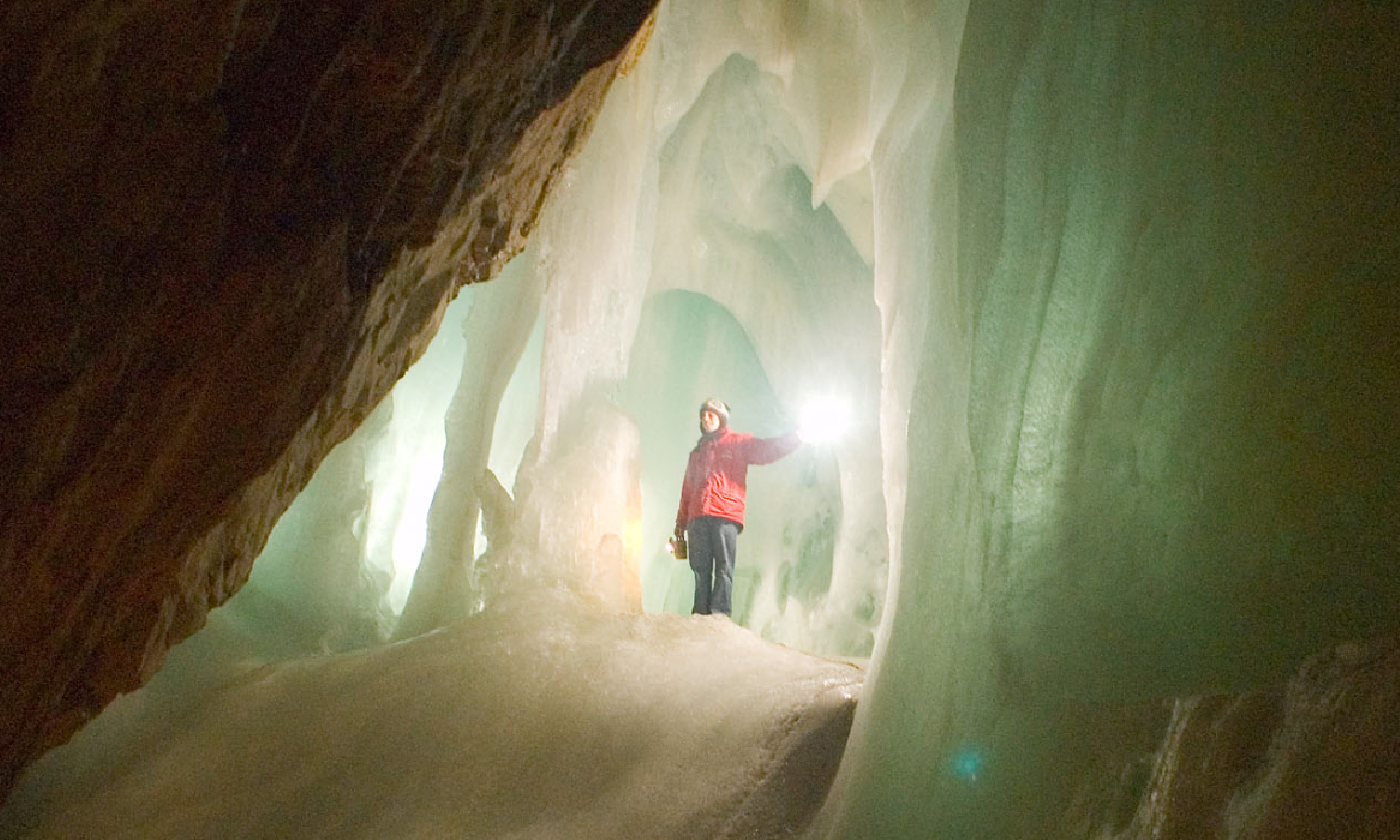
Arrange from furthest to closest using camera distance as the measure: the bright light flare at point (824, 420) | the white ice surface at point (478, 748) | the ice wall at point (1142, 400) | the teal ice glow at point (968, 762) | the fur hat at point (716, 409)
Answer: the bright light flare at point (824, 420)
the fur hat at point (716, 409)
the white ice surface at point (478, 748)
the teal ice glow at point (968, 762)
the ice wall at point (1142, 400)

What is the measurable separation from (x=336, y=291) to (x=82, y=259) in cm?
71

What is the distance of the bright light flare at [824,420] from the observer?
333 inches

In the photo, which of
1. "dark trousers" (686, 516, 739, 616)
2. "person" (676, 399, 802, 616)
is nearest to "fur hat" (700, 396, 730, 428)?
"person" (676, 399, 802, 616)

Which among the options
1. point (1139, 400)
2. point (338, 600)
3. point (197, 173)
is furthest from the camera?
point (338, 600)

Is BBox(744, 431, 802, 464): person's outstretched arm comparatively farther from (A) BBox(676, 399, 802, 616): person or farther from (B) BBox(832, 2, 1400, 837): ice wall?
(B) BBox(832, 2, 1400, 837): ice wall

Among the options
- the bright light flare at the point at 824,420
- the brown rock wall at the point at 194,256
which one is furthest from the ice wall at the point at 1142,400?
the bright light flare at the point at 824,420

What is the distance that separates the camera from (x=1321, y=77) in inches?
55.8

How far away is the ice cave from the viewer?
1309 millimetres

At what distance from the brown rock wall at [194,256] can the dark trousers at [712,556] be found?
12.6 ft

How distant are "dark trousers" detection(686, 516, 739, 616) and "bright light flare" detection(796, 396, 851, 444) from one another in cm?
196

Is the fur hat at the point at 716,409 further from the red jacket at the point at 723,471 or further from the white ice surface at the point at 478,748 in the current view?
the white ice surface at the point at 478,748

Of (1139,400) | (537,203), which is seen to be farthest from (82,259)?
(1139,400)

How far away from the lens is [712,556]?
21.7ft

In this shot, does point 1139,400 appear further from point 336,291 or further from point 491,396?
point 491,396
